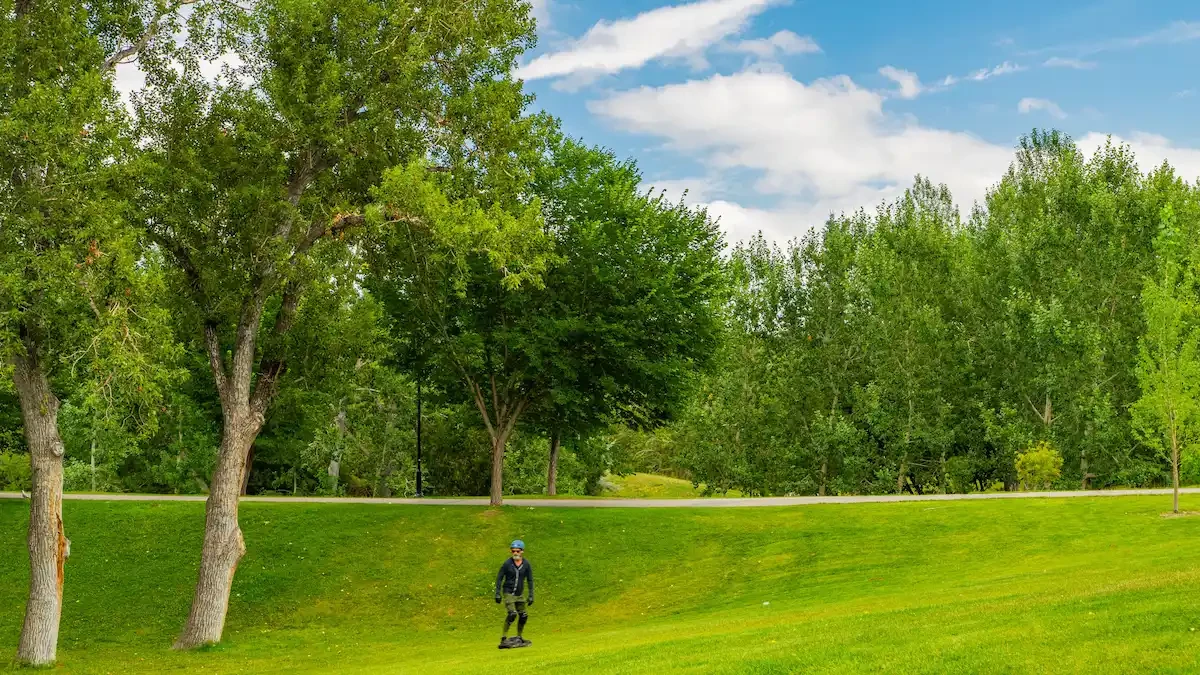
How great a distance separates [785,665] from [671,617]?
488 inches

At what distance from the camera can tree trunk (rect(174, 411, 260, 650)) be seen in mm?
24250

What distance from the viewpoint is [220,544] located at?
973 inches

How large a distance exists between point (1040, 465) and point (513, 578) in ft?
114

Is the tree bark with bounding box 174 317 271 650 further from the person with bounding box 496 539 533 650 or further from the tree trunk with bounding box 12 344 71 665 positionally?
the person with bounding box 496 539 533 650

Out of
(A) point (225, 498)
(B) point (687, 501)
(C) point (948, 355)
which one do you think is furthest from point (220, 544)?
(C) point (948, 355)

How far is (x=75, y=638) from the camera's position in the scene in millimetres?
26266

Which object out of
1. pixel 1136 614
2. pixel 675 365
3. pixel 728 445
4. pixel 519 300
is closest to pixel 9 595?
pixel 519 300

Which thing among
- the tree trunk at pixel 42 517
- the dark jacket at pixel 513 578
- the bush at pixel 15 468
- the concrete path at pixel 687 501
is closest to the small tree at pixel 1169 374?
the concrete path at pixel 687 501

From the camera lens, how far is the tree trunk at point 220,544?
24250mm

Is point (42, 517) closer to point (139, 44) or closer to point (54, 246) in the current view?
point (54, 246)

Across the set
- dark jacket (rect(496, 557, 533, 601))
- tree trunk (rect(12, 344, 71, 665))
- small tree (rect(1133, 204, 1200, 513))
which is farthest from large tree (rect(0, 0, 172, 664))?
small tree (rect(1133, 204, 1200, 513))

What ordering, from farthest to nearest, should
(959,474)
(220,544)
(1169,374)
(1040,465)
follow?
(959,474) < (1040,465) < (1169,374) < (220,544)

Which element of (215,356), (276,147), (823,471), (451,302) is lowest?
(823,471)

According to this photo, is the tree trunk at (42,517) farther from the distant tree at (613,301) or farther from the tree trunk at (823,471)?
the tree trunk at (823,471)
